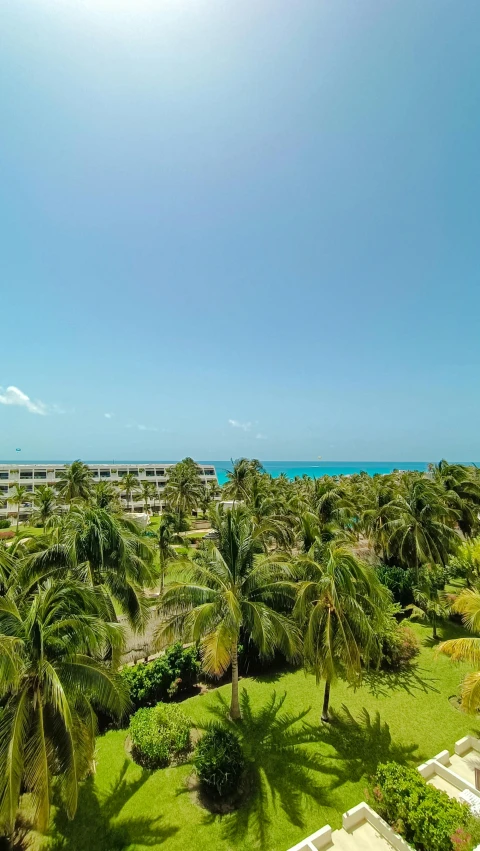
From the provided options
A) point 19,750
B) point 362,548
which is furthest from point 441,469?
point 19,750

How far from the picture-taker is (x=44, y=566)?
1444cm

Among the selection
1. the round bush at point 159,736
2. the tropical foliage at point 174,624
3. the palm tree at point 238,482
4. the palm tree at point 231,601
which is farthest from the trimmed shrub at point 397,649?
the palm tree at point 238,482

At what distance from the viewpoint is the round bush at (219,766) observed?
11477 mm

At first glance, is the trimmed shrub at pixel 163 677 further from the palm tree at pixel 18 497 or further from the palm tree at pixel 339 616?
the palm tree at pixel 18 497

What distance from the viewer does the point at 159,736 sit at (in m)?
12.8

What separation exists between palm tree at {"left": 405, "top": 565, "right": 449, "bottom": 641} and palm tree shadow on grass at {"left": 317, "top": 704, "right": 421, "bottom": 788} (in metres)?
8.43

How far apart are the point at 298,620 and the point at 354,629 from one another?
239 centimetres

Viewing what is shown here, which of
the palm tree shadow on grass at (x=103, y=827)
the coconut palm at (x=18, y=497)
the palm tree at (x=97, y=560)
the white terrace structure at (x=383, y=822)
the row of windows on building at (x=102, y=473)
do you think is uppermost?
the palm tree at (x=97, y=560)

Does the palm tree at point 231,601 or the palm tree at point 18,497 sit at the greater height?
the palm tree at point 231,601

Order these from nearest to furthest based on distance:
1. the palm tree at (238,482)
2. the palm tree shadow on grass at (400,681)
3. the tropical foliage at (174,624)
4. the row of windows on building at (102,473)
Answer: the tropical foliage at (174,624) < the palm tree shadow on grass at (400,681) < the palm tree at (238,482) < the row of windows on building at (102,473)

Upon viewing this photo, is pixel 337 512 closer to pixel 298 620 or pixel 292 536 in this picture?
pixel 292 536

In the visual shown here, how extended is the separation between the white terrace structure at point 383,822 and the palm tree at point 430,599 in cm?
920

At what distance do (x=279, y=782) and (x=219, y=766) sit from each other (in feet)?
7.63

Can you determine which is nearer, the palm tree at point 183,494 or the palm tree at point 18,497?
the palm tree at point 183,494
